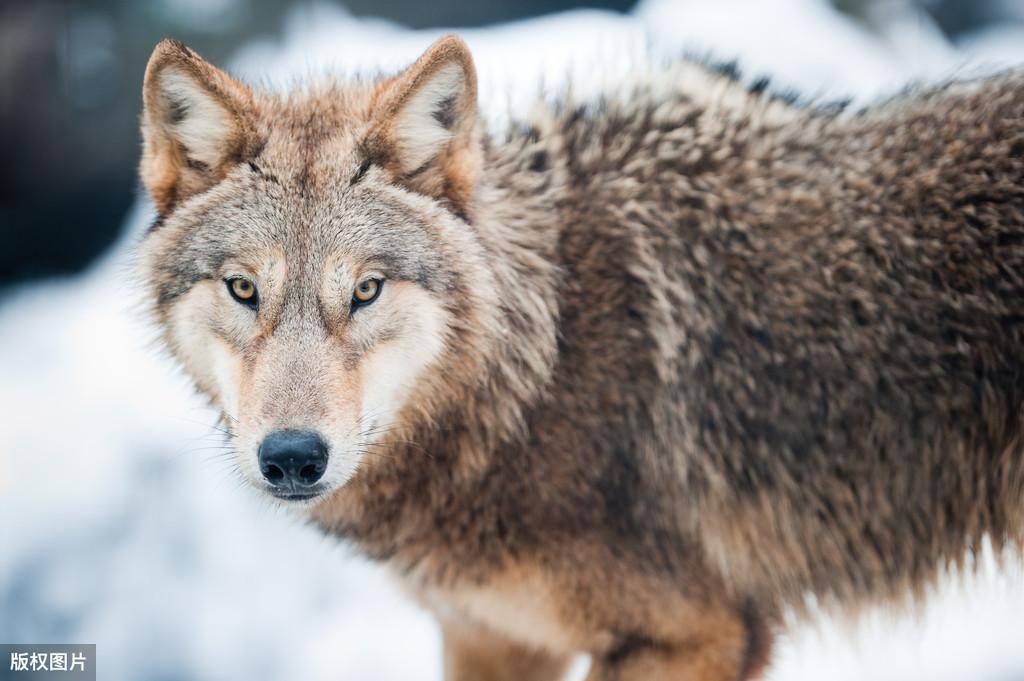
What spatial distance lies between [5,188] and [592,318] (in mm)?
4326

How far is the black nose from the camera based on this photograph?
85.8 inches

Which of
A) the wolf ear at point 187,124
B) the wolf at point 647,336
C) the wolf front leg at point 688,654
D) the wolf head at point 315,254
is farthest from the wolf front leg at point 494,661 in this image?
the wolf ear at point 187,124

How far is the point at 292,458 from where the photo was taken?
7.16 feet

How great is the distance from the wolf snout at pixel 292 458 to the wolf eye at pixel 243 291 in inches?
15.0

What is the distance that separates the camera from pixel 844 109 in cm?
296

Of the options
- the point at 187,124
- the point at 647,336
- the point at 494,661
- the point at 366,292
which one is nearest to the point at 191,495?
the point at 494,661

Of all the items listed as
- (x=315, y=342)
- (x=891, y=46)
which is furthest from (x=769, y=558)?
(x=891, y=46)

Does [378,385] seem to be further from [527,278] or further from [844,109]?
[844,109]

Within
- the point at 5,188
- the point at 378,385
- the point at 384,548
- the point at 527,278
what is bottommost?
the point at 5,188

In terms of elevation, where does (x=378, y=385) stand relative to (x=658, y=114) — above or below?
below

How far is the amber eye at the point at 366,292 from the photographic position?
2.41 meters

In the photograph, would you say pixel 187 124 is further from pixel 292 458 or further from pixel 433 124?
pixel 292 458

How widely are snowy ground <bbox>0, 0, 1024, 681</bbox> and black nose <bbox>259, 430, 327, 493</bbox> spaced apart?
94.6 inches

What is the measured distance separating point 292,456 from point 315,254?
500mm
